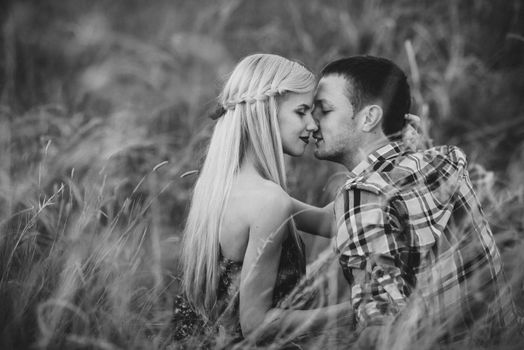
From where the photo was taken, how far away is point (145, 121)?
3.96m

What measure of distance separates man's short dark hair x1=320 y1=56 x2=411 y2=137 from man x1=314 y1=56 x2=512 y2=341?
40 millimetres

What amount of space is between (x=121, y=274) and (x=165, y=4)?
16.5ft

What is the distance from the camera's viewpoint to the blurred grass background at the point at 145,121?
6.40 ft

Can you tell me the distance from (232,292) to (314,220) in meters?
0.60

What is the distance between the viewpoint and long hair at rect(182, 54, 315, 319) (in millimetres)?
2248

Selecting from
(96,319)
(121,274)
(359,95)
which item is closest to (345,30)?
(359,95)

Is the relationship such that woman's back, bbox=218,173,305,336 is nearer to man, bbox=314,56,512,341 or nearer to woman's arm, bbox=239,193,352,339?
woman's arm, bbox=239,193,352,339

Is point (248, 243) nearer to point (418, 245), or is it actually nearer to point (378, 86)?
point (418, 245)

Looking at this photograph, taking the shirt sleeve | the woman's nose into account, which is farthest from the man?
the woman's nose

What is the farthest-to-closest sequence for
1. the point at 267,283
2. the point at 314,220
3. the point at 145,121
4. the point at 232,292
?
Answer: the point at 145,121, the point at 314,220, the point at 232,292, the point at 267,283

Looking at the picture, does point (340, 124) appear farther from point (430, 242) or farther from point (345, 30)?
point (345, 30)

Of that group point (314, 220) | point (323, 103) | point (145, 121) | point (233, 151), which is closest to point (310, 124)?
point (323, 103)

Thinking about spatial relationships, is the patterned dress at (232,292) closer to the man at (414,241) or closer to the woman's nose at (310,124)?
the man at (414,241)

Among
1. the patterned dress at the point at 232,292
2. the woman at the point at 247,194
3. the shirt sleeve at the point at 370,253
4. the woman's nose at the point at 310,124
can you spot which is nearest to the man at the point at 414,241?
the shirt sleeve at the point at 370,253
